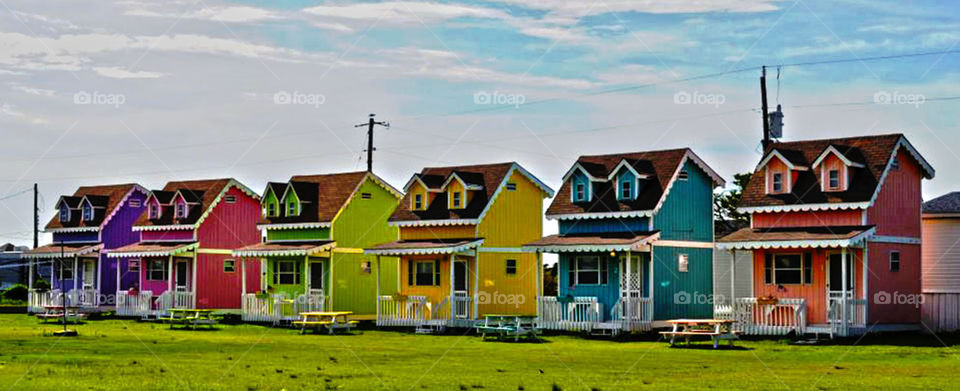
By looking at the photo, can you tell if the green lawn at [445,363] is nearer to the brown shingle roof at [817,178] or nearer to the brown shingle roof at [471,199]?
the brown shingle roof at [817,178]

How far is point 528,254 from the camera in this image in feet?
167

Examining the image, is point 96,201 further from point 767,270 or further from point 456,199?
point 767,270

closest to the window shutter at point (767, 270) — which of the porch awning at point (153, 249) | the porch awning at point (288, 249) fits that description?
the porch awning at point (288, 249)

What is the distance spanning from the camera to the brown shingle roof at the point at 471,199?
49.3 m

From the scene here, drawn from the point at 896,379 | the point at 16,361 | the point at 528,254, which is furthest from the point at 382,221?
the point at 896,379

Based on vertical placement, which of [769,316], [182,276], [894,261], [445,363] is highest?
[894,261]

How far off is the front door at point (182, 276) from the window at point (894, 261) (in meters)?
33.9

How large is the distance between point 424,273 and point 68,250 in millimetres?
24707

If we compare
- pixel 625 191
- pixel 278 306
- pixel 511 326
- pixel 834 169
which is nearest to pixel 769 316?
pixel 834 169

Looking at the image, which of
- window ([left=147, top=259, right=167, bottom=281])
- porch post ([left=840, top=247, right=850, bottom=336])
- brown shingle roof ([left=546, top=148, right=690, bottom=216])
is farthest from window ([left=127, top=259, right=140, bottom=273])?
porch post ([left=840, top=247, right=850, bottom=336])

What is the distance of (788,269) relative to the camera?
41281 millimetres

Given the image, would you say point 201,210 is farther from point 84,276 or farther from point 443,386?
point 443,386

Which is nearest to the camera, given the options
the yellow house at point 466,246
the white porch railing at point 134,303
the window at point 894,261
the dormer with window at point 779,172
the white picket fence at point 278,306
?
the window at point 894,261

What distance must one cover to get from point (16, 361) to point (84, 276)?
41574 mm
